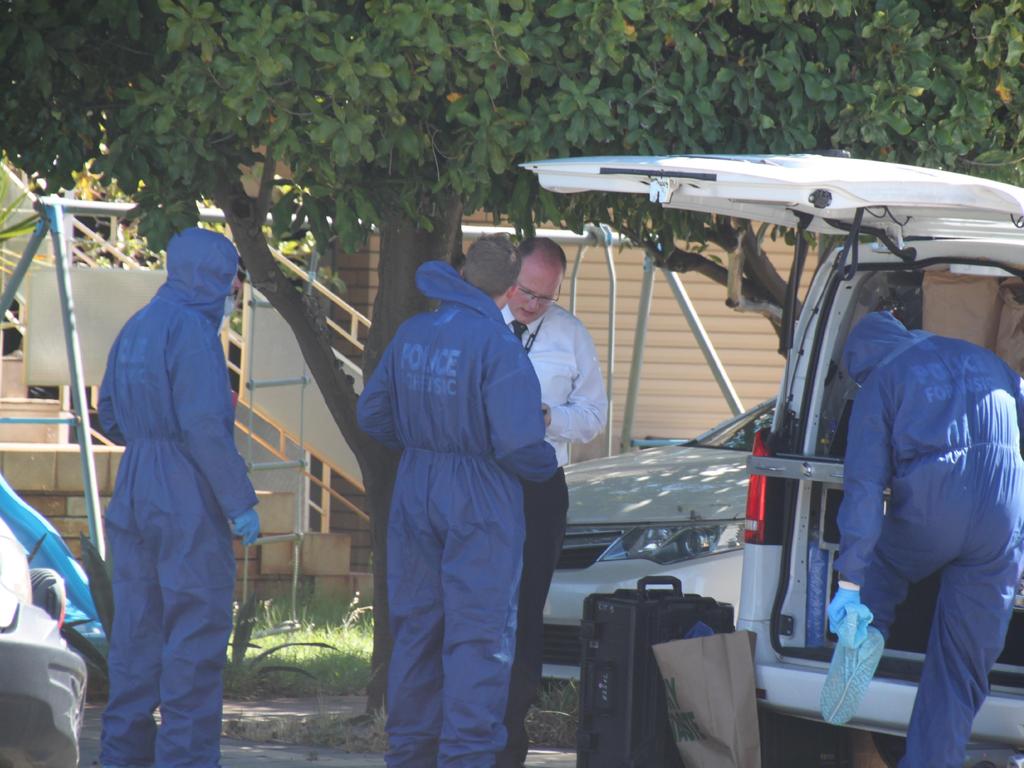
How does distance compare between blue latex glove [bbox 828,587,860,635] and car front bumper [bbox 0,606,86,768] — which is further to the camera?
blue latex glove [bbox 828,587,860,635]

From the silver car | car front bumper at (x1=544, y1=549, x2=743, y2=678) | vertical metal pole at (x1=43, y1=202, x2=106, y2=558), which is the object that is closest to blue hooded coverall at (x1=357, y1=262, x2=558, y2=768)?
the silver car

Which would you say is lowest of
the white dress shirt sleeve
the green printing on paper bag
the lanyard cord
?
the green printing on paper bag

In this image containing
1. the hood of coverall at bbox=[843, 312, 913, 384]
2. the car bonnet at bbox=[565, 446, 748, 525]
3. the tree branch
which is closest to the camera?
the hood of coverall at bbox=[843, 312, 913, 384]

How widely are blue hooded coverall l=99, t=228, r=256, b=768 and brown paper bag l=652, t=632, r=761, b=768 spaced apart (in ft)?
5.29

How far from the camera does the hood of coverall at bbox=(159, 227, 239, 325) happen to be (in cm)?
584

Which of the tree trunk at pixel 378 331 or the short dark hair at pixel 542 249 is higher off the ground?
the short dark hair at pixel 542 249

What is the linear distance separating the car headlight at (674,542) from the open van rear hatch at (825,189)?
64.9 inches

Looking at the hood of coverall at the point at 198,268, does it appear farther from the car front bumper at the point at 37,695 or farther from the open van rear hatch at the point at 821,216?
the car front bumper at the point at 37,695

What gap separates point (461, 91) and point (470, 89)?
143 millimetres

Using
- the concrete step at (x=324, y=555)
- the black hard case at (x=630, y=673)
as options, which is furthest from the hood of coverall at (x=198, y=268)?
the concrete step at (x=324, y=555)

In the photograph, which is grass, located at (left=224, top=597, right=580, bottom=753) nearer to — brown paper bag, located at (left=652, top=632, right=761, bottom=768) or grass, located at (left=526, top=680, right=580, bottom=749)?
grass, located at (left=526, top=680, right=580, bottom=749)

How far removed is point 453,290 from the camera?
5.57 metres

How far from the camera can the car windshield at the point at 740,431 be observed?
806 centimetres

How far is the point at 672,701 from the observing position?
209 inches
